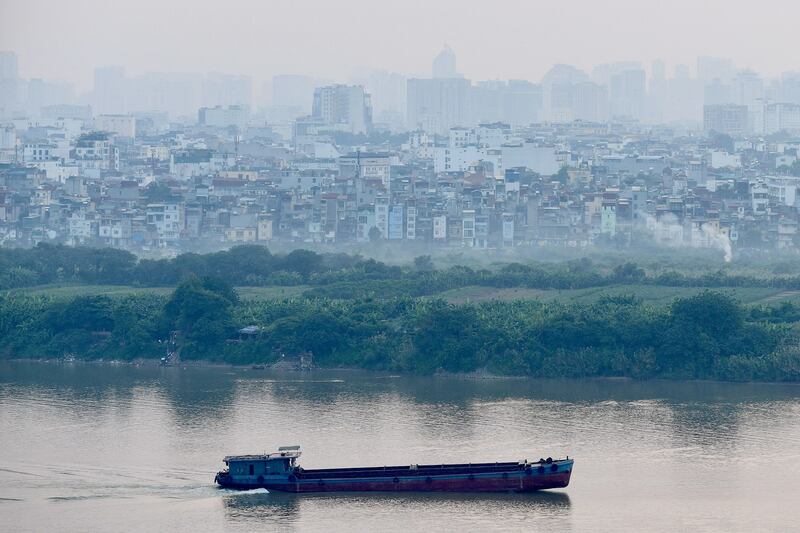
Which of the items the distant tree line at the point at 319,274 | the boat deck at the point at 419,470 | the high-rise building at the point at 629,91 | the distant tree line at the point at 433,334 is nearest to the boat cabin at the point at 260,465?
the boat deck at the point at 419,470

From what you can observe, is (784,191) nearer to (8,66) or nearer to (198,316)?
(198,316)

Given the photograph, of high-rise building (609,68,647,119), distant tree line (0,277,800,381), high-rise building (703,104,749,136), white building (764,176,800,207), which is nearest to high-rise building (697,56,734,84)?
high-rise building (609,68,647,119)

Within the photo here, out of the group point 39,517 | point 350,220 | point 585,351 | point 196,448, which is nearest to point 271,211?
point 350,220

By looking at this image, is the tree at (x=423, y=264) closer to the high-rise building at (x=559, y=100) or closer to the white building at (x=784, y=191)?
the white building at (x=784, y=191)

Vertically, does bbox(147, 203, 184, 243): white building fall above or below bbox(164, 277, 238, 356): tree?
above

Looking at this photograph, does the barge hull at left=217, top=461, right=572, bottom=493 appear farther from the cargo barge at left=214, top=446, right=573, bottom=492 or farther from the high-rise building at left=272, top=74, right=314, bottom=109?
the high-rise building at left=272, top=74, right=314, bottom=109

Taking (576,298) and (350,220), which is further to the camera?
(350,220)

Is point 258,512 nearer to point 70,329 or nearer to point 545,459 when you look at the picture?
point 545,459

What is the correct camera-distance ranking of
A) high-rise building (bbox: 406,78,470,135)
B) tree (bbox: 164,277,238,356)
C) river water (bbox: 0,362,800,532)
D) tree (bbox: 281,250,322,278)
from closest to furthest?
1. river water (bbox: 0,362,800,532)
2. tree (bbox: 164,277,238,356)
3. tree (bbox: 281,250,322,278)
4. high-rise building (bbox: 406,78,470,135)
